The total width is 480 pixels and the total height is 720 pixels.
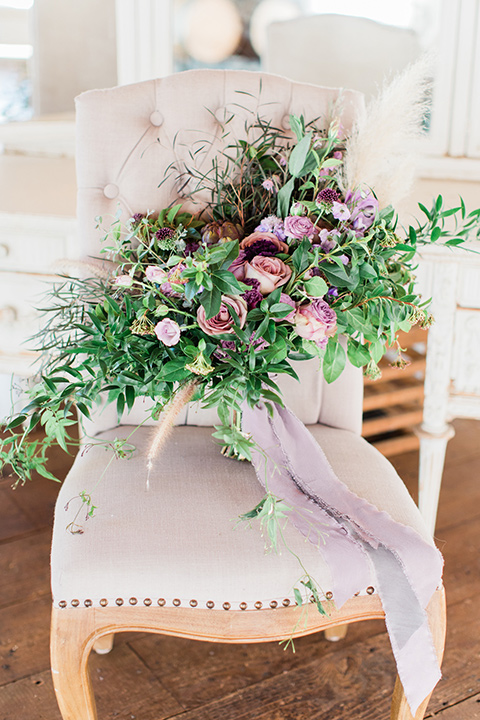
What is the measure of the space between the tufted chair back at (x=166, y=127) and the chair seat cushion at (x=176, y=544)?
0.41 metres

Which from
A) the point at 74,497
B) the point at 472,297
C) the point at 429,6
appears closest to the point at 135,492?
the point at 74,497

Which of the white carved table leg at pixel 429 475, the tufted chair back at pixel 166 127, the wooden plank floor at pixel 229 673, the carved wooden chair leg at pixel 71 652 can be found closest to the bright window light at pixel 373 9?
the tufted chair back at pixel 166 127

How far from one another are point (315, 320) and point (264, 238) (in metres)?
0.13

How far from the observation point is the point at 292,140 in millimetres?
1157

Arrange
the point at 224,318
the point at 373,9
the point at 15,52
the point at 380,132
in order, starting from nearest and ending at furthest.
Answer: the point at 224,318, the point at 380,132, the point at 373,9, the point at 15,52

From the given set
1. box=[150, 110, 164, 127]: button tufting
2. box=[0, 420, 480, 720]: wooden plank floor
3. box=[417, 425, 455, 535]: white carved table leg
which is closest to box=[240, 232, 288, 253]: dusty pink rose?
box=[150, 110, 164, 127]: button tufting

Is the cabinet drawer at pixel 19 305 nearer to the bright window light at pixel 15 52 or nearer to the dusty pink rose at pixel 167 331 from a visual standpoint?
the bright window light at pixel 15 52

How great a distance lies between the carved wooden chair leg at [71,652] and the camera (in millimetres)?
912

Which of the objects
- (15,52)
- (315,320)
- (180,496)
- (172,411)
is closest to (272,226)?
(315,320)

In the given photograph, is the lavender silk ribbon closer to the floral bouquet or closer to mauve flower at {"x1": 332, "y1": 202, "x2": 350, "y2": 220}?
the floral bouquet

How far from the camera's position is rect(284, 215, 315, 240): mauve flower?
2.92 feet

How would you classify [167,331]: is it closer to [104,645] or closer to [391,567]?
[391,567]

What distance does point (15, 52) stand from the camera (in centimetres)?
170

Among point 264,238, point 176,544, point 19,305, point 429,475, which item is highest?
point 264,238
